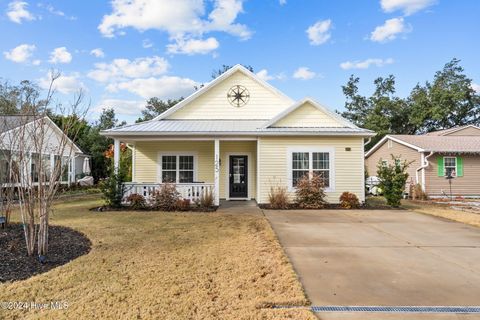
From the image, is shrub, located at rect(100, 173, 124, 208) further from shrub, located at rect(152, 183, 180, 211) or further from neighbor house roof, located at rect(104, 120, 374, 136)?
neighbor house roof, located at rect(104, 120, 374, 136)

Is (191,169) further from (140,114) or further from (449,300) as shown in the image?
(140,114)

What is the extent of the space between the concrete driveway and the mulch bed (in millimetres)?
3844

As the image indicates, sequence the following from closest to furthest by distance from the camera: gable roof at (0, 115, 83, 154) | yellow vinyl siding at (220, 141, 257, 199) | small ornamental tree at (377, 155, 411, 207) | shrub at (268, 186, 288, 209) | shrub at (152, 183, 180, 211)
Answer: gable roof at (0, 115, 83, 154), shrub at (152, 183, 180, 211), shrub at (268, 186, 288, 209), small ornamental tree at (377, 155, 411, 207), yellow vinyl siding at (220, 141, 257, 199)

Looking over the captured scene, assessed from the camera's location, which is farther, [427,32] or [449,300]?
[427,32]

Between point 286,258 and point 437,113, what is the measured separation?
118ft

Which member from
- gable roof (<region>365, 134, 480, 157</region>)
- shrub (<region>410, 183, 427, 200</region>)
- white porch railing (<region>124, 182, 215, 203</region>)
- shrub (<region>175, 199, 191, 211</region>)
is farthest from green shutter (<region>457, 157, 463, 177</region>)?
shrub (<region>175, 199, 191, 211</region>)

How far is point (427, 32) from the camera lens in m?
15.5

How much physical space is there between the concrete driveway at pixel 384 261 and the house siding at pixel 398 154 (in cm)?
1010

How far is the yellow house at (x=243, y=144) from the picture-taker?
40.3 feet

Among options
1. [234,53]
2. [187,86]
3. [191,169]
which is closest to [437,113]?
[234,53]

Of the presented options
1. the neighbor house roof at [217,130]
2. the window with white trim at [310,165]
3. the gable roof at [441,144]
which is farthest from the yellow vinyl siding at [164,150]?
the gable roof at [441,144]

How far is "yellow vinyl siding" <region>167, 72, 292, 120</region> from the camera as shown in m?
15.3

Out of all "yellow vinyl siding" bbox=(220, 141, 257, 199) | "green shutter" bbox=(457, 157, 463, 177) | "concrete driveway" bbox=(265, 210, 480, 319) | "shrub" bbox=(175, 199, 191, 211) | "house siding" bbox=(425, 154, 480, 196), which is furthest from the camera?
"green shutter" bbox=(457, 157, 463, 177)

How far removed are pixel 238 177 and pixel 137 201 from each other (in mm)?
5013
